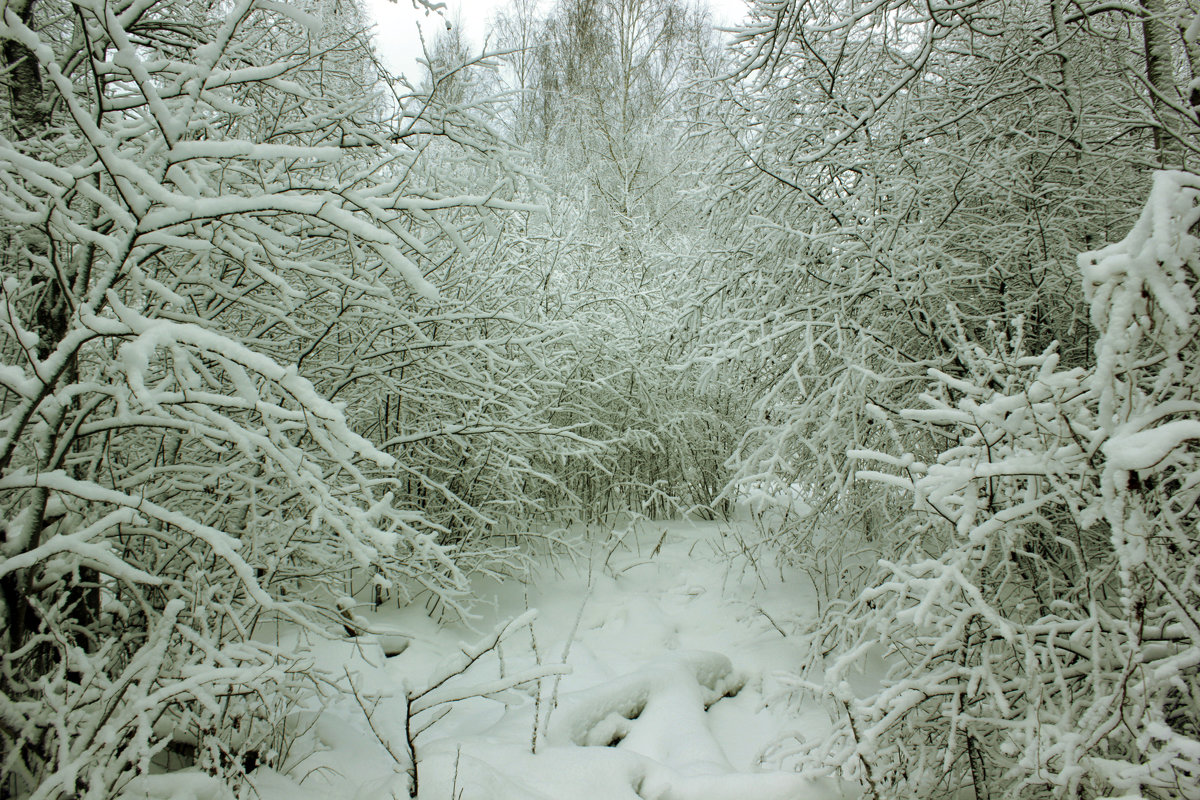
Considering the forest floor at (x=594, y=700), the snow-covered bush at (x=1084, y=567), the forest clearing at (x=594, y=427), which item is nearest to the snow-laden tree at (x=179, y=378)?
the forest clearing at (x=594, y=427)

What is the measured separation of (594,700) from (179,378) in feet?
7.07

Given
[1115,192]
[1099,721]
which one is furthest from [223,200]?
[1115,192]

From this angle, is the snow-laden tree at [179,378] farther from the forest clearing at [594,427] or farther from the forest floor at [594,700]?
the forest floor at [594,700]

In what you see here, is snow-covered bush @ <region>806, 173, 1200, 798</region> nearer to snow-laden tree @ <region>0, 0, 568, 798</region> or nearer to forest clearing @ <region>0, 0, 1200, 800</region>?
forest clearing @ <region>0, 0, 1200, 800</region>

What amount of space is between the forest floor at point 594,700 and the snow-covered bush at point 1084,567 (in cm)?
46

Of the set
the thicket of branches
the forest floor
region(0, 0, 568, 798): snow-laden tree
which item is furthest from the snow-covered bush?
region(0, 0, 568, 798): snow-laden tree

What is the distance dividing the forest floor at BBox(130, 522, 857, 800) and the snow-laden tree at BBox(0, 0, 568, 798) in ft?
1.12

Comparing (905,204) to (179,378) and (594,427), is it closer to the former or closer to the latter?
(179,378)

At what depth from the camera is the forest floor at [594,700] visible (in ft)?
6.74

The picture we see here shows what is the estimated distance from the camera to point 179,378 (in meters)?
1.36

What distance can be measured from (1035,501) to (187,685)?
2.11 metres

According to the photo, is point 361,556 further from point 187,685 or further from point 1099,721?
point 1099,721

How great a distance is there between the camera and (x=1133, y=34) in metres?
3.32

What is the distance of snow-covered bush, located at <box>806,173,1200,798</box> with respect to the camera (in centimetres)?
116
